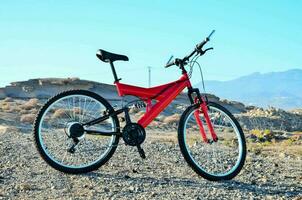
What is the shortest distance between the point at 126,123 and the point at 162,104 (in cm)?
59

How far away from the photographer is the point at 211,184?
Result: 7.09m

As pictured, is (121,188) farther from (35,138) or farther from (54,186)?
(35,138)

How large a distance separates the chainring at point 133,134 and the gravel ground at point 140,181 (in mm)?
462

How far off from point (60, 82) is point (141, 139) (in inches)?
2258

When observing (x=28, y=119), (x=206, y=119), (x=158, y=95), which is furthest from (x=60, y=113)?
(x=28, y=119)

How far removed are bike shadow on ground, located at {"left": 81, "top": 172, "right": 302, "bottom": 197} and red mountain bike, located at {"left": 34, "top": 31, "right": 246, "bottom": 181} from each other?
0.59 feet

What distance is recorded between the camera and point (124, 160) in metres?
8.63

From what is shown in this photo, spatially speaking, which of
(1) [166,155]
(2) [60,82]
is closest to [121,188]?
(1) [166,155]

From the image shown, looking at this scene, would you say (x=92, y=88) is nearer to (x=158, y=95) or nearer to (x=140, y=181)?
(x=158, y=95)

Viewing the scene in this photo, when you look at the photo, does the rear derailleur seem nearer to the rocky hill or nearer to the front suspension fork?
A: the front suspension fork

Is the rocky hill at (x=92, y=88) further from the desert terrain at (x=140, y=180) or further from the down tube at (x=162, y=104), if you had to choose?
the down tube at (x=162, y=104)

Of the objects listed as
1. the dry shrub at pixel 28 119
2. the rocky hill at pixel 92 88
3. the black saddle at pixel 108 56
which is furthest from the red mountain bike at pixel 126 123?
the rocky hill at pixel 92 88

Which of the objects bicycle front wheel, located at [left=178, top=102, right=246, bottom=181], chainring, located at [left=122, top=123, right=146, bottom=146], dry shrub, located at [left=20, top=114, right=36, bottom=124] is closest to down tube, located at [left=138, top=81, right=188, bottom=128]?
chainring, located at [left=122, top=123, right=146, bottom=146]

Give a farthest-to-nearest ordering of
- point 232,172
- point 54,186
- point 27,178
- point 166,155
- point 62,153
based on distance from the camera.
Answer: point 166,155 < point 62,153 < point 232,172 < point 27,178 < point 54,186
